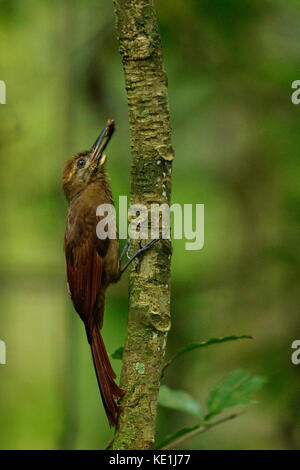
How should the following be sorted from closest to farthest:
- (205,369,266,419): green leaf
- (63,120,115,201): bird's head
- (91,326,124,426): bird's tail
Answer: (91,326,124,426): bird's tail → (205,369,266,419): green leaf → (63,120,115,201): bird's head

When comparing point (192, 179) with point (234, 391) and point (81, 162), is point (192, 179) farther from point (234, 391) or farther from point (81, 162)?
point (234, 391)

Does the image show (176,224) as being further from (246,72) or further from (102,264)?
(246,72)

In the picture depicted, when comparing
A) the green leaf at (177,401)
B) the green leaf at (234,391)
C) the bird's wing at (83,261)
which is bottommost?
the green leaf at (177,401)

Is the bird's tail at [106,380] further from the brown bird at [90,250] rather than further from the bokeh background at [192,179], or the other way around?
the bokeh background at [192,179]

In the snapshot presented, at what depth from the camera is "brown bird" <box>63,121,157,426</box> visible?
2.95 m

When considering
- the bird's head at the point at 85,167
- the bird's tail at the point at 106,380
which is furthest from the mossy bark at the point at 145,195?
the bird's head at the point at 85,167

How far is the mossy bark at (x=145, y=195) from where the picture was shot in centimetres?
217

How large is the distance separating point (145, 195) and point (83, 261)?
37.6 inches

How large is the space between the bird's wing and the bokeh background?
96 centimetres

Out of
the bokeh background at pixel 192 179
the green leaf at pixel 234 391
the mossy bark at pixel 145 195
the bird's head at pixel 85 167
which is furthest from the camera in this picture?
the bokeh background at pixel 192 179

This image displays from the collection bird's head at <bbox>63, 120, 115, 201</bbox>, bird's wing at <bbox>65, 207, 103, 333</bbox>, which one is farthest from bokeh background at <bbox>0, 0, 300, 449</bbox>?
bird's wing at <bbox>65, 207, 103, 333</bbox>

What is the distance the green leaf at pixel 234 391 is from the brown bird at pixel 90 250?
37 centimetres

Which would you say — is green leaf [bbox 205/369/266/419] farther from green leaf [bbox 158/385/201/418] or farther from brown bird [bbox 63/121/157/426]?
brown bird [bbox 63/121/157/426]

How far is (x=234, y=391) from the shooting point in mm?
2533
